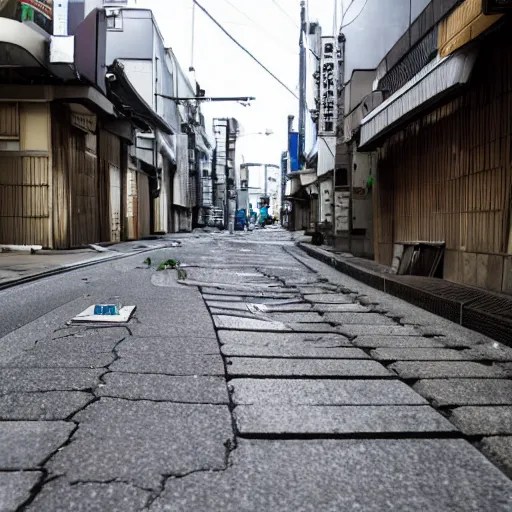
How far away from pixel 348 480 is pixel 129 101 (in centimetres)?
2290

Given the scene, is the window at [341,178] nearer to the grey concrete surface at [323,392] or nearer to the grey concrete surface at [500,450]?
the grey concrete surface at [323,392]

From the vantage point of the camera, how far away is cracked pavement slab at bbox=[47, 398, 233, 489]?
2084mm

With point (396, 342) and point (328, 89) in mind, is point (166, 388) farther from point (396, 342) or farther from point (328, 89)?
point (328, 89)

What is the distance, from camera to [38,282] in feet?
28.6

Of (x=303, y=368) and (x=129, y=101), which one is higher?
(x=129, y=101)

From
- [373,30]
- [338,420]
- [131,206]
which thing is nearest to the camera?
[338,420]

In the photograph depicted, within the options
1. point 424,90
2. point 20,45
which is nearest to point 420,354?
point 424,90

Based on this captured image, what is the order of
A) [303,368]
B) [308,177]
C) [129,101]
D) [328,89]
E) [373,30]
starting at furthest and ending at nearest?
[308,177], [129,101], [328,89], [373,30], [303,368]

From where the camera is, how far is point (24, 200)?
15.7m

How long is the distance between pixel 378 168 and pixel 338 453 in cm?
1126

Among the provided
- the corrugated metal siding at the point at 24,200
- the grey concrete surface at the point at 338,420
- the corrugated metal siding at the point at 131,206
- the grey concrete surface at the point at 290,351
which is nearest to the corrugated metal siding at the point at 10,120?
the corrugated metal siding at the point at 24,200

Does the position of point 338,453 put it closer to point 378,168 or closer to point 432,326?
point 432,326

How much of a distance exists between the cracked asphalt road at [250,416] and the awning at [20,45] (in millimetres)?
10431

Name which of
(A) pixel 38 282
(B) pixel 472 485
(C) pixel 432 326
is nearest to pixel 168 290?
(A) pixel 38 282
